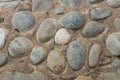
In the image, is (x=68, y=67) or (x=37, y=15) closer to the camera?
(x=68, y=67)

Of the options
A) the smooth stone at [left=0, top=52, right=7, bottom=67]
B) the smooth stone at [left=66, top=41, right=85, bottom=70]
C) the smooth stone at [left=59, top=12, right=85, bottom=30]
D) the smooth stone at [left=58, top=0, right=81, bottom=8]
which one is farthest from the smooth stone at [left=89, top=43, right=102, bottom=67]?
the smooth stone at [left=0, top=52, right=7, bottom=67]

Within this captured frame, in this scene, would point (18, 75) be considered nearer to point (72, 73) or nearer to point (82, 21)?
point (72, 73)

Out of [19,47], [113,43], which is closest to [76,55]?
[113,43]

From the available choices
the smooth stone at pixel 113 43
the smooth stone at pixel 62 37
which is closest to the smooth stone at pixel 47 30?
the smooth stone at pixel 62 37

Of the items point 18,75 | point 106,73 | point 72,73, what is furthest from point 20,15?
point 106,73

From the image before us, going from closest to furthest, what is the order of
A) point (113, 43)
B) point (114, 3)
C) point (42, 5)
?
point (113, 43) < point (114, 3) < point (42, 5)

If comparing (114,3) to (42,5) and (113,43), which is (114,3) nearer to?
(113,43)

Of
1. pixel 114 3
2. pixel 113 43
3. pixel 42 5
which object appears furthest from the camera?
pixel 42 5
